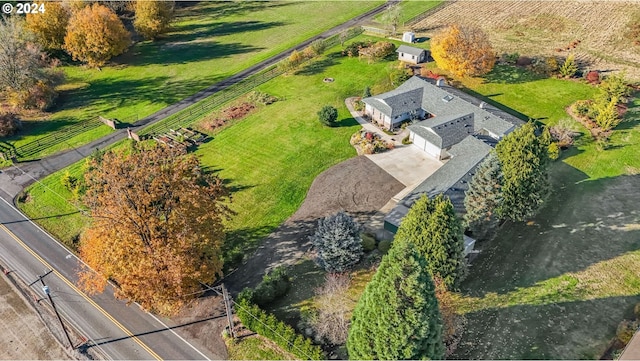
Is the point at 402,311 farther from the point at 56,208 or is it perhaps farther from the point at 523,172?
the point at 56,208

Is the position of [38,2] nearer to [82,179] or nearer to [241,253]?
[82,179]

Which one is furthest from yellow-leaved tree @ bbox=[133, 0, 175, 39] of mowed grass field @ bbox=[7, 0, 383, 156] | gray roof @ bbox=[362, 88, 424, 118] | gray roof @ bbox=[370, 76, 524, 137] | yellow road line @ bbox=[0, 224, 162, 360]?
yellow road line @ bbox=[0, 224, 162, 360]

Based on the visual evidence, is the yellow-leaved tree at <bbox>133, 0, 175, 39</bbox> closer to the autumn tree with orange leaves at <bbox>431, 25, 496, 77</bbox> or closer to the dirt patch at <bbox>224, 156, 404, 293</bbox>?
the autumn tree with orange leaves at <bbox>431, 25, 496, 77</bbox>

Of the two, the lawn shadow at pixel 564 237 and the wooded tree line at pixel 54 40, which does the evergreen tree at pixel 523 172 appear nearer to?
the lawn shadow at pixel 564 237

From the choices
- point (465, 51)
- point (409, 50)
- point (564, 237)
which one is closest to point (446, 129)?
point (564, 237)

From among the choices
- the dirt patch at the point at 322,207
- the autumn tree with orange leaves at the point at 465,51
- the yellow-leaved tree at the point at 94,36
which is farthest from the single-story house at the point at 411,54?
the yellow-leaved tree at the point at 94,36

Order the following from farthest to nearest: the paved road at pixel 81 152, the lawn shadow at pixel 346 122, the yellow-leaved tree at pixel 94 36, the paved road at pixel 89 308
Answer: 1. the yellow-leaved tree at pixel 94 36
2. the lawn shadow at pixel 346 122
3. the paved road at pixel 81 152
4. the paved road at pixel 89 308
